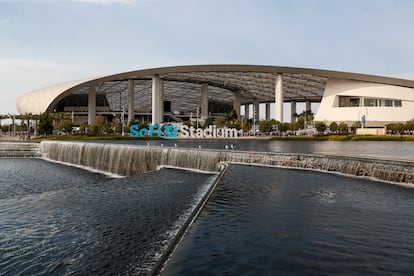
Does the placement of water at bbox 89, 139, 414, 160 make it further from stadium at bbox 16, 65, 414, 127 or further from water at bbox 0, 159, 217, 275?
stadium at bbox 16, 65, 414, 127

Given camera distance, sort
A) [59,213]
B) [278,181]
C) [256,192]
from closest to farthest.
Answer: [59,213], [256,192], [278,181]

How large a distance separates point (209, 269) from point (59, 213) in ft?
23.1

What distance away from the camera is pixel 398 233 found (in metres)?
7.21

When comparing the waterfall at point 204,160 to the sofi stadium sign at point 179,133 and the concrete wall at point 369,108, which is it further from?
the concrete wall at point 369,108

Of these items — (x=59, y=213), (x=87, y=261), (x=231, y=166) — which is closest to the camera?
(x=87, y=261)

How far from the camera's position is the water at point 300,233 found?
5523 mm

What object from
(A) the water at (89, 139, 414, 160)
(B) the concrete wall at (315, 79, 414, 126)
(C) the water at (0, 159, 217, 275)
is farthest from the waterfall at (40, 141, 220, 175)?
(B) the concrete wall at (315, 79, 414, 126)

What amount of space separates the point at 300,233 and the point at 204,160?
14189 mm

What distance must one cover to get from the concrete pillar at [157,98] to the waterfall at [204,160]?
45146 millimetres

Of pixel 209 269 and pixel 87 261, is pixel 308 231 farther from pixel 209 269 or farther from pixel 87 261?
pixel 87 261

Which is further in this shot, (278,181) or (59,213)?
(278,181)

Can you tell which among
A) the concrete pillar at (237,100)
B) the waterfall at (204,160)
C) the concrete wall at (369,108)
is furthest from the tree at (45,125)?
the concrete wall at (369,108)

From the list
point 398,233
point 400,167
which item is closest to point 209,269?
point 398,233

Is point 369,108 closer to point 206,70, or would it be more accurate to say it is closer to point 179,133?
point 206,70
